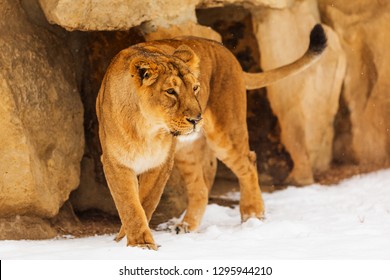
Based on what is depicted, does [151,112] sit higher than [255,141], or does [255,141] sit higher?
[151,112]

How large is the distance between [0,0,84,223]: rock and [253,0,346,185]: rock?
1582 millimetres

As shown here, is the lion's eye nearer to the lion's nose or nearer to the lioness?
the lioness

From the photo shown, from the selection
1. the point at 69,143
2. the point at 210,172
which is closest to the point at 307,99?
the point at 210,172

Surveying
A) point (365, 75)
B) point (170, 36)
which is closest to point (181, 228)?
point (170, 36)

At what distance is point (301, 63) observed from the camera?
20.3ft

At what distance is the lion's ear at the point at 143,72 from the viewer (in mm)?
4785

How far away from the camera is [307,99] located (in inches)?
278

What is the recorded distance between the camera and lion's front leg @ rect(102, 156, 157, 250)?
16.0 feet

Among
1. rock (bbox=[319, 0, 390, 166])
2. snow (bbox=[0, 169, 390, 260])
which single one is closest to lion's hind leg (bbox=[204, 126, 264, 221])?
snow (bbox=[0, 169, 390, 260])

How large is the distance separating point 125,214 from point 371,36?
3.03 meters

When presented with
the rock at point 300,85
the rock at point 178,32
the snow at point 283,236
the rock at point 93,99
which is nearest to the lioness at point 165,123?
the snow at point 283,236

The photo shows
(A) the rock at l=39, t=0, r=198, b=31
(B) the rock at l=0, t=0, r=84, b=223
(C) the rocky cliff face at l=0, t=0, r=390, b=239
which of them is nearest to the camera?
(B) the rock at l=0, t=0, r=84, b=223

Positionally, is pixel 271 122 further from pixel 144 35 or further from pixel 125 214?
pixel 125 214

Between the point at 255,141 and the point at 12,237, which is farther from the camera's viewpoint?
the point at 255,141
